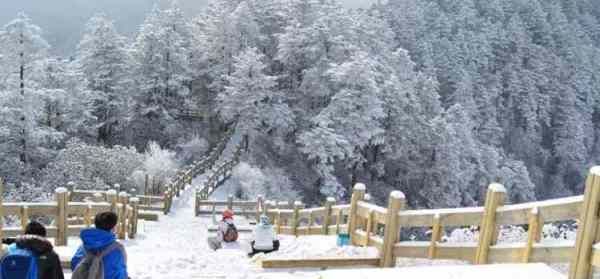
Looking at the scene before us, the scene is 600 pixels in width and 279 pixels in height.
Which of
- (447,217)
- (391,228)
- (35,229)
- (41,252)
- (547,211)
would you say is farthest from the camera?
(391,228)

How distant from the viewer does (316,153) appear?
115ft

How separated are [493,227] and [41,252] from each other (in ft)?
14.5

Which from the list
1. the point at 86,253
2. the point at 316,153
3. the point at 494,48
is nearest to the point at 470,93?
the point at 494,48

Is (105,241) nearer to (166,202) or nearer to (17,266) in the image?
(17,266)

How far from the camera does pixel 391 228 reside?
7723mm

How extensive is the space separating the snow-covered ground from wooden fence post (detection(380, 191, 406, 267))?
0.37 m

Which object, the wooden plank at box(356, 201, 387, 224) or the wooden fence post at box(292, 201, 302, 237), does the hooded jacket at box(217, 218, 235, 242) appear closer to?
the wooden fence post at box(292, 201, 302, 237)

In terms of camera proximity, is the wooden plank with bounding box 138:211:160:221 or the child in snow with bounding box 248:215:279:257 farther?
the wooden plank with bounding box 138:211:160:221

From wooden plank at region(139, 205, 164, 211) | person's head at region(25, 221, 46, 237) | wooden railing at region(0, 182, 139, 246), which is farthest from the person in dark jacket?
wooden plank at region(139, 205, 164, 211)

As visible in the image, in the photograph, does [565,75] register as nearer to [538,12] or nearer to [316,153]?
[538,12]

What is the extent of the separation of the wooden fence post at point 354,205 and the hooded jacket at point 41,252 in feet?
17.7

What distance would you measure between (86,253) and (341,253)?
4366 mm

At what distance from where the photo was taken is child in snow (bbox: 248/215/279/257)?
10.7 meters

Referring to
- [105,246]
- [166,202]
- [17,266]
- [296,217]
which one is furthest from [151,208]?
[17,266]
